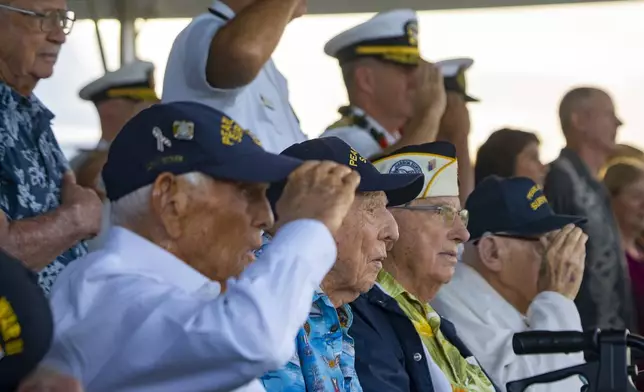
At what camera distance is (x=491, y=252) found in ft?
15.5

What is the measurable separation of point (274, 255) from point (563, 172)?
12.2 ft

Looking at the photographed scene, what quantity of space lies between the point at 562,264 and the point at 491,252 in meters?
0.27

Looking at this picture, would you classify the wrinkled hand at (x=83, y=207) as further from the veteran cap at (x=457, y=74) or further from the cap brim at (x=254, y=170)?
the veteran cap at (x=457, y=74)

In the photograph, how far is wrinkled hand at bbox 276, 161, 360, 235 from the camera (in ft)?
7.94

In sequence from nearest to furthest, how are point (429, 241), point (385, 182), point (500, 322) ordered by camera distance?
point (385, 182) → point (429, 241) → point (500, 322)

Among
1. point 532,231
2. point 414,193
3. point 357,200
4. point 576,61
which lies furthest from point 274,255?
point 576,61

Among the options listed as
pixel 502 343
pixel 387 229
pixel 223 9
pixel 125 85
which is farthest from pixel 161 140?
pixel 125 85

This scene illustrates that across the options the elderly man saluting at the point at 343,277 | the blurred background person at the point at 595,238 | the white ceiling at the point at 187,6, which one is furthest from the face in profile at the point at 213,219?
the white ceiling at the point at 187,6

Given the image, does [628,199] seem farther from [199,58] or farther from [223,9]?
[199,58]

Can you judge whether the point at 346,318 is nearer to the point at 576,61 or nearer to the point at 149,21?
the point at 149,21

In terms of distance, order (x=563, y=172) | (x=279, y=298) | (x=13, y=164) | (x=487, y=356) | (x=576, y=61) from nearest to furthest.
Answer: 1. (x=279, y=298)
2. (x=13, y=164)
3. (x=487, y=356)
4. (x=563, y=172)
5. (x=576, y=61)

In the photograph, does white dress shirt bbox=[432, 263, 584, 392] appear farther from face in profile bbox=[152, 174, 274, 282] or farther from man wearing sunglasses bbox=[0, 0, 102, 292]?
face in profile bbox=[152, 174, 274, 282]

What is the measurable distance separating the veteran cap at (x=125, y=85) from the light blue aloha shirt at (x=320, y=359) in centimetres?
260

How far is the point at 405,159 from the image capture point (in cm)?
411
